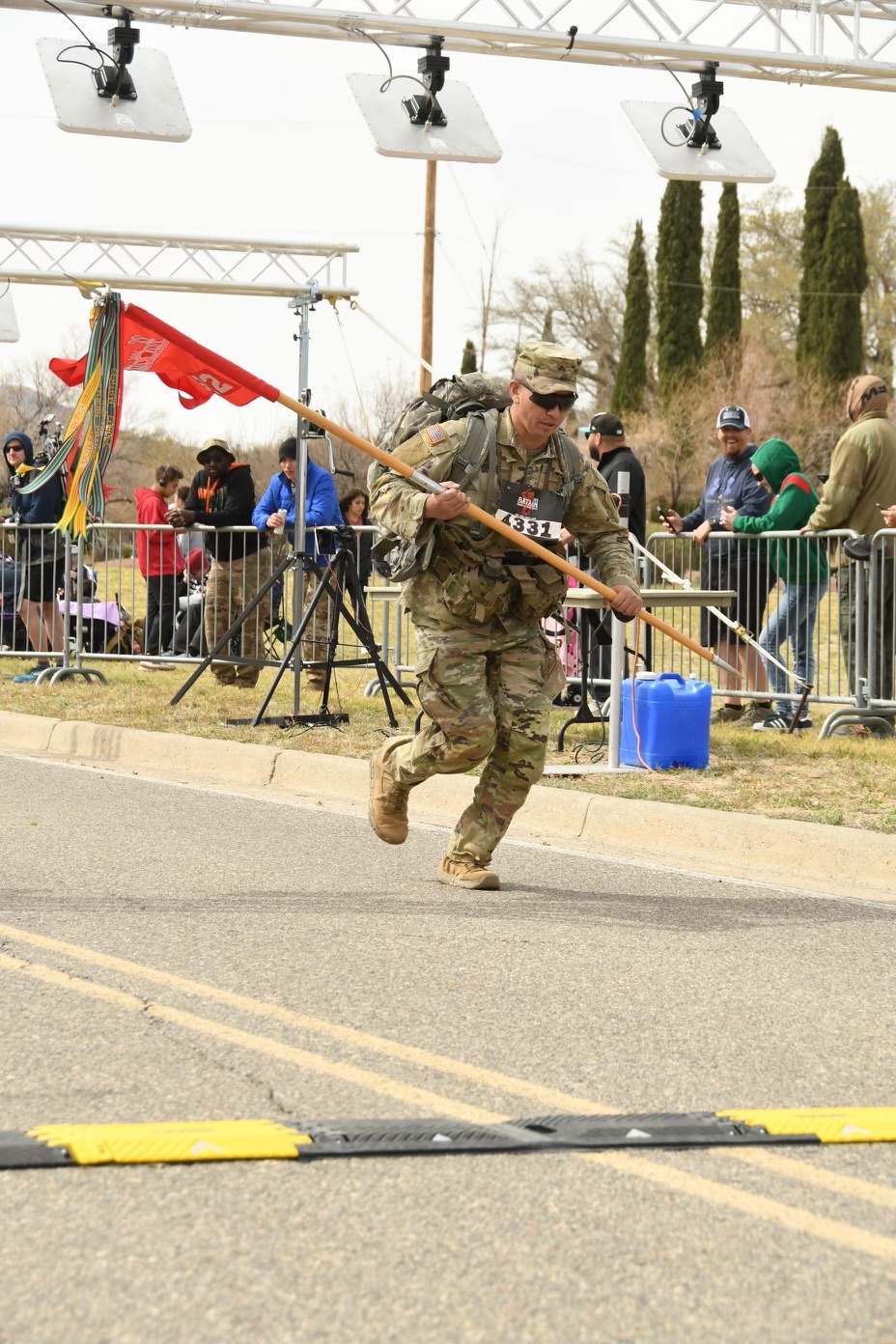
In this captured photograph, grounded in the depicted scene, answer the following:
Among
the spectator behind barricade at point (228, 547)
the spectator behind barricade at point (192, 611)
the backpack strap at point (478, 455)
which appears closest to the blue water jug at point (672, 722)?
the backpack strap at point (478, 455)

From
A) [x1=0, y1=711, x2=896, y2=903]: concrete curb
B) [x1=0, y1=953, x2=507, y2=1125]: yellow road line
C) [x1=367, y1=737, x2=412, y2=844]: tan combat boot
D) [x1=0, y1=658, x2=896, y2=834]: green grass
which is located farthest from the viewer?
[x1=0, y1=658, x2=896, y2=834]: green grass

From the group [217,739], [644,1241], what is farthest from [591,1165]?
[217,739]

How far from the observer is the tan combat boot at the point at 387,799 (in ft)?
23.5

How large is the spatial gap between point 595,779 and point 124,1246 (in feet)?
21.0

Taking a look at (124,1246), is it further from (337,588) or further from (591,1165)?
(337,588)

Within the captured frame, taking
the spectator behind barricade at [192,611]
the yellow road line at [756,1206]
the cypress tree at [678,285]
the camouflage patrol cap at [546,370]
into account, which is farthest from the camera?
the cypress tree at [678,285]

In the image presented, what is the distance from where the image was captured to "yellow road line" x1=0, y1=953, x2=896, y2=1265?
3.41 meters

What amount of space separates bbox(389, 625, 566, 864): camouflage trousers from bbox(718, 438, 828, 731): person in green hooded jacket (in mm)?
5024

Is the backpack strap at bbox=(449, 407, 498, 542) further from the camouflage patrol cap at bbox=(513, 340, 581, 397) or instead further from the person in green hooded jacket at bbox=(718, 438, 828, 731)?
the person in green hooded jacket at bbox=(718, 438, 828, 731)

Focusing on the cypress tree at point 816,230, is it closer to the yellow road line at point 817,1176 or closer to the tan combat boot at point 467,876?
the tan combat boot at point 467,876

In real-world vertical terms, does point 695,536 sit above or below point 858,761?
above

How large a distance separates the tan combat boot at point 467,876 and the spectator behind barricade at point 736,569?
5.33 meters

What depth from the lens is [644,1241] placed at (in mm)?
3328

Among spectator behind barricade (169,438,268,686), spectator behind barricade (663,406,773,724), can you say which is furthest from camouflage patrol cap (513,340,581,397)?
spectator behind barricade (169,438,268,686)
